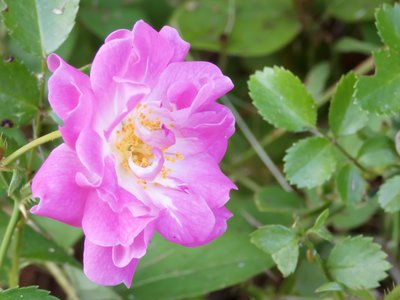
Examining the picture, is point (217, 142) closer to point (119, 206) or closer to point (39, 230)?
point (119, 206)

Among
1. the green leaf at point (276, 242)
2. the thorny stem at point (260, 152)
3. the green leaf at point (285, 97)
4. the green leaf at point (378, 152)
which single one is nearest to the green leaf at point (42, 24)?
the green leaf at point (285, 97)

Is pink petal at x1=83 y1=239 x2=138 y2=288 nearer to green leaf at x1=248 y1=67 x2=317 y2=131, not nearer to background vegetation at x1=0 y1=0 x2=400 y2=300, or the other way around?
background vegetation at x1=0 y1=0 x2=400 y2=300

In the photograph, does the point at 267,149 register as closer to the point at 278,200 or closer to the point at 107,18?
the point at 278,200

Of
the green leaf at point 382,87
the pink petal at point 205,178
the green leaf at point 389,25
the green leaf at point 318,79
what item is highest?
the green leaf at point 389,25

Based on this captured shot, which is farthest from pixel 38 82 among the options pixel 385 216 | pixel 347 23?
pixel 347 23

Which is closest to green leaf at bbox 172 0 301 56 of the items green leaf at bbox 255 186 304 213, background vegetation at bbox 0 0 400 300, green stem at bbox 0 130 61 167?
background vegetation at bbox 0 0 400 300

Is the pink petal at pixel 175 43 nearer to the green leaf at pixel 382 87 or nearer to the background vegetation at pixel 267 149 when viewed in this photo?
the background vegetation at pixel 267 149

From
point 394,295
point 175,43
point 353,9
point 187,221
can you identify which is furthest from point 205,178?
point 353,9
